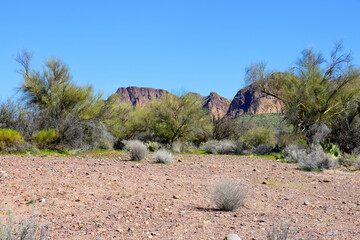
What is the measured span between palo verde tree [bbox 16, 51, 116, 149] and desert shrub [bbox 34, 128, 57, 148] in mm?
1937

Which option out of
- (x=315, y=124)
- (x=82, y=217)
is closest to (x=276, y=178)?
(x=82, y=217)

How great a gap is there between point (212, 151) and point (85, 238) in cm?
1776

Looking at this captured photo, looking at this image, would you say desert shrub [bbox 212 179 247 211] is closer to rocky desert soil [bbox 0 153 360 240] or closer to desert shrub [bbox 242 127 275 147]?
A: rocky desert soil [bbox 0 153 360 240]

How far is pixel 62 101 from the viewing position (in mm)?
20703

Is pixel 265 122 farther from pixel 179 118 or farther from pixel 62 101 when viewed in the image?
pixel 62 101

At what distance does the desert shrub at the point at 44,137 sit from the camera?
639 inches

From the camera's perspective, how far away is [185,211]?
570cm

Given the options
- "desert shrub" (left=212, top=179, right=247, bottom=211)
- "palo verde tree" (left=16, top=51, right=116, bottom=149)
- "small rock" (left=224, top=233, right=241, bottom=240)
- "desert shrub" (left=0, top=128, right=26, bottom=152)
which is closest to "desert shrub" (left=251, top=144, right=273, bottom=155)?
"palo verde tree" (left=16, top=51, right=116, bottom=149)

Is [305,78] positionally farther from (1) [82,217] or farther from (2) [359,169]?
(1) [82,217]

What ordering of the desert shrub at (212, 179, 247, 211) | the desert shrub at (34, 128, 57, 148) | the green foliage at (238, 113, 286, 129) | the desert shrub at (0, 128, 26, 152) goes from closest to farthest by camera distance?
the desert shrub at (212, 179, 247, 211), the desert shrub at (0, 128, 26, 152), the desert shrub at (34, 128, 57, 148), the green foliage at (238, 113, 286, 129)

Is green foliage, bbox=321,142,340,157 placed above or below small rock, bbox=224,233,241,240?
above

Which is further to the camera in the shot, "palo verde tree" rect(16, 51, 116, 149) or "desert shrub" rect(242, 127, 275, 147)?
"desert shrub" rect(242, 127, 275, 147)

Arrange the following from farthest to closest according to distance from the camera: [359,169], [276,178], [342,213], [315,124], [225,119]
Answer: [225,119] → [315,124] → [359,169] → [276,178] → [342,213]

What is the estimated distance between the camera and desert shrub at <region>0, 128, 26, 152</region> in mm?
14414
